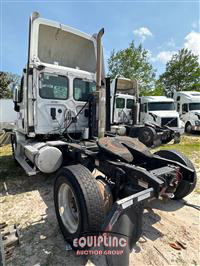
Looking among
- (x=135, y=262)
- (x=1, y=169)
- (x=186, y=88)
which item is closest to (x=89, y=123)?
(x=1, y=169)

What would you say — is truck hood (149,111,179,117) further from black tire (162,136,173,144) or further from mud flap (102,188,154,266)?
mud flap (102,188,154,266)

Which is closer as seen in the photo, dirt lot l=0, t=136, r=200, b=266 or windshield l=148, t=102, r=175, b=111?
dirt lot l=0, t=136, r=200, b=266

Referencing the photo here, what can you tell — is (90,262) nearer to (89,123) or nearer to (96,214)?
(96,214)

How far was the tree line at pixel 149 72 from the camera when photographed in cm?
2284

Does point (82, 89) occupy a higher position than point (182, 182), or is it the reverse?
Answer: point (82, 89)

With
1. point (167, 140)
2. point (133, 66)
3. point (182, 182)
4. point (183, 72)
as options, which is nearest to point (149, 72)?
point (133, 66)

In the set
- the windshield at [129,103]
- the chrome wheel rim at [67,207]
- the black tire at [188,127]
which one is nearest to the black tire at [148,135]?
the windshield at [129,103]

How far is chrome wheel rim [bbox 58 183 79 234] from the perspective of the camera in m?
2.30

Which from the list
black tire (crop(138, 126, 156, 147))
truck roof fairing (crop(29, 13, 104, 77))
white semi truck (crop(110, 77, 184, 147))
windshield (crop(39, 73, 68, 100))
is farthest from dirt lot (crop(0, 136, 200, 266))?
white semi truck (crop(110, 77, 184, 147))

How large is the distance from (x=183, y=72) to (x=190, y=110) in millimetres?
19472

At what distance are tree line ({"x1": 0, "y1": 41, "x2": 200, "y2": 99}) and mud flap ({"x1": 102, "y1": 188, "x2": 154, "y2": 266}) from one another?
60.2 ft

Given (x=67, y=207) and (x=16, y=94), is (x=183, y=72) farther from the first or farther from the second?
(x=67, y=207)

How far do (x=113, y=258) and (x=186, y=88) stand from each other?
32642 millimetres

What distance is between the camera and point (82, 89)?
461 centimetres
